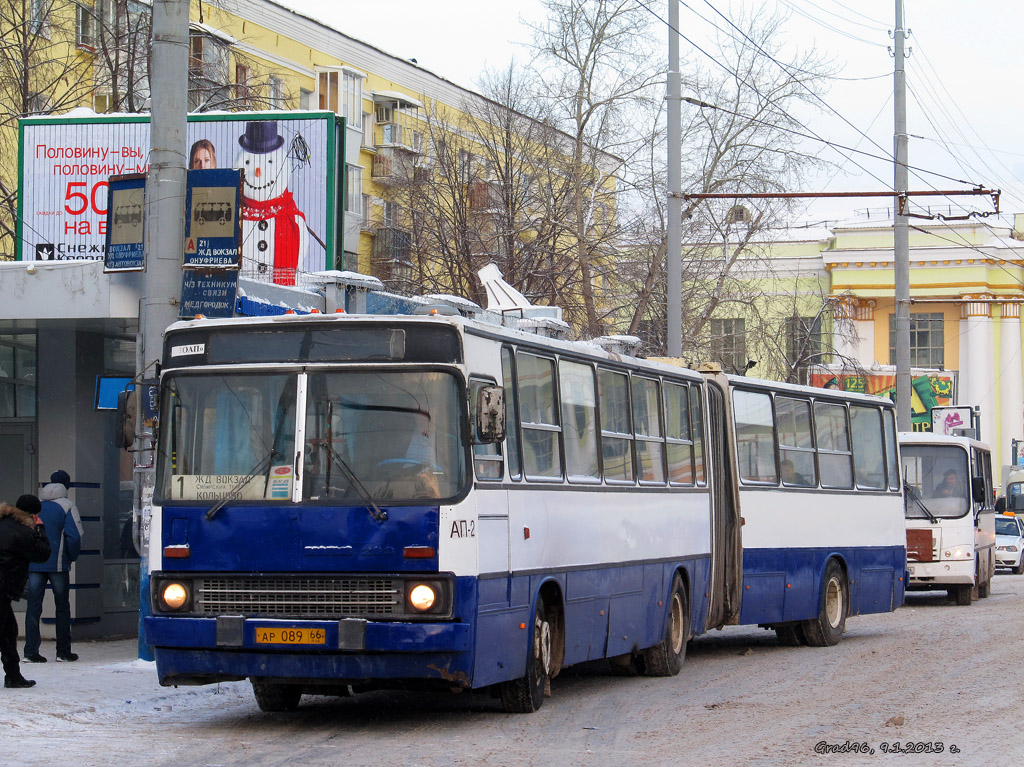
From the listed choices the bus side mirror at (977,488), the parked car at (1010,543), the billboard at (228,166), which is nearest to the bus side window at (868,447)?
the bus side mirror at (977,488)

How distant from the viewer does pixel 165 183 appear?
12.6 metres

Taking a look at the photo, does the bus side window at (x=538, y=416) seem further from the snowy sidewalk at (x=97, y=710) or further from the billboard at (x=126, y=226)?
the billboard at (x=126, y=226)

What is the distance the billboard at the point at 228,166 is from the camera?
878 inches

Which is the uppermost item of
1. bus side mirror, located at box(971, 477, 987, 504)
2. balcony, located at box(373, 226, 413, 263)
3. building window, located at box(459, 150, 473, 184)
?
building window, located at box(459, 150, 473, 184)

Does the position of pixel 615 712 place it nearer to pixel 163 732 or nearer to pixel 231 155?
pixel 163 732

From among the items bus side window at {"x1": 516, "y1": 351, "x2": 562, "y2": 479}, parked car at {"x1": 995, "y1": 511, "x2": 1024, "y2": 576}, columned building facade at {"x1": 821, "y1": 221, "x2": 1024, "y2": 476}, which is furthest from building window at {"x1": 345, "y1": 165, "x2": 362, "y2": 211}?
bus side window at {"x1": 516, "y1": 351, "x2": 562, "y2": 479}

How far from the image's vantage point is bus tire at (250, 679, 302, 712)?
11195 millimetres

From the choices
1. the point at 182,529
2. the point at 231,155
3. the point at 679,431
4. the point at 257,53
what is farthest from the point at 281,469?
the point at 257,53

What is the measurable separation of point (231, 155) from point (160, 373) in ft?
39.9

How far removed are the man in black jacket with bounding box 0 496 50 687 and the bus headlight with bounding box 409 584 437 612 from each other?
12.8 feet

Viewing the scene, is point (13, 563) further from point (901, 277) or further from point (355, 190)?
point (355, 190)

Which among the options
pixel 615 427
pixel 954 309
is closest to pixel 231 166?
pixel 615 427

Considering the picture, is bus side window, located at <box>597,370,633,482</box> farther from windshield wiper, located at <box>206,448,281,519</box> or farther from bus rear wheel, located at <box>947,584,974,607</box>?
bus rear wheel, located at <box>947,584,974,607</box>

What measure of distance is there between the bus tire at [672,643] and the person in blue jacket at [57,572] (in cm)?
537
